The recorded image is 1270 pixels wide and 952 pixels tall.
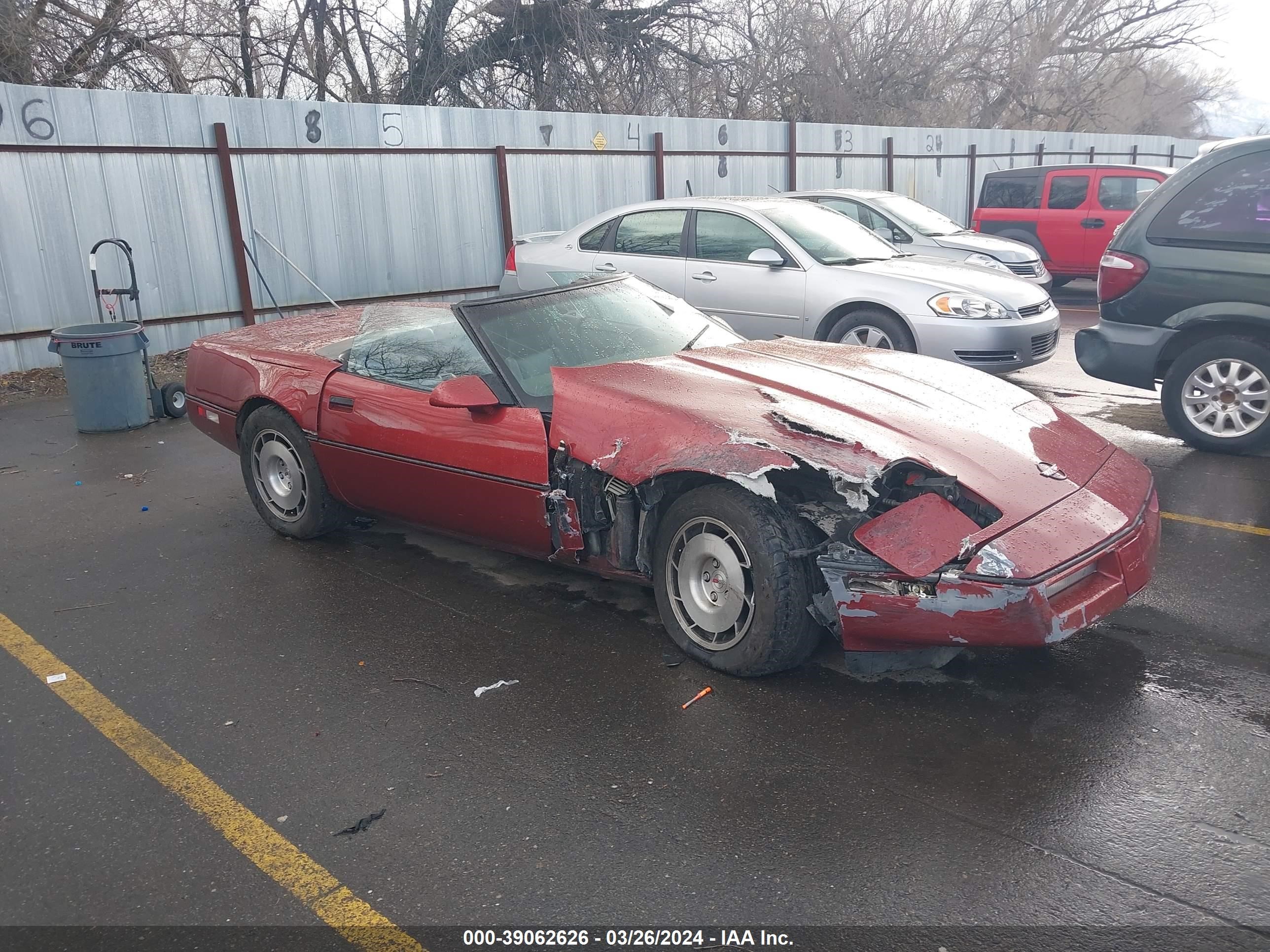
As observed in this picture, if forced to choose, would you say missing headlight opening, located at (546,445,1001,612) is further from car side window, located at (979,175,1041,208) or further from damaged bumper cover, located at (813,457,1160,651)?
car side window, located at (979,175,1041,208)

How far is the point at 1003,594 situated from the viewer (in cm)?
317

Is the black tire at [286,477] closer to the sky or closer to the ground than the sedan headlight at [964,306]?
closer to the ground

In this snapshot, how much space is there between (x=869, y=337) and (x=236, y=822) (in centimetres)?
622

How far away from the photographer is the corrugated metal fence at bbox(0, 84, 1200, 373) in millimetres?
9500

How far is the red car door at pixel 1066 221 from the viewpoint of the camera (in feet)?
46.2

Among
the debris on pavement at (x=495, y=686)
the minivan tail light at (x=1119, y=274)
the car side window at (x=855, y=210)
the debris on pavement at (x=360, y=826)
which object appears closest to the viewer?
the debris on pavement at (x=360, y=826)

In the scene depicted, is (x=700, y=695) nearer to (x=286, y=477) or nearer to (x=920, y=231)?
Answer: (x=286, y=477)

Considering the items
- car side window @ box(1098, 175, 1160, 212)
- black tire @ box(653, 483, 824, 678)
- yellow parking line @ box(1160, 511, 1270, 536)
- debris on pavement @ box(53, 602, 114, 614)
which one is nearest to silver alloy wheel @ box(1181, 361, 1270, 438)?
yellow parking line @ box(1160, 511, 1270, 536)

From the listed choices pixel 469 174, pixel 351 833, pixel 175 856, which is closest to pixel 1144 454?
pixel 351 833

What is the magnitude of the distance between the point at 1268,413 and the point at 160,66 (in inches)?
587

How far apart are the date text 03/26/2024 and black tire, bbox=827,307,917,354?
19.6 ft

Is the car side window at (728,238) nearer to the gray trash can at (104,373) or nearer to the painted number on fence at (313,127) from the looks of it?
the gray trash can at (104,373)

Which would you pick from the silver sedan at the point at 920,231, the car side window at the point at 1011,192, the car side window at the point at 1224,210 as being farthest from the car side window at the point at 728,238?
the car side window at the point at 1011,192

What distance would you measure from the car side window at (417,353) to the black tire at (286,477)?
1.70 feet
